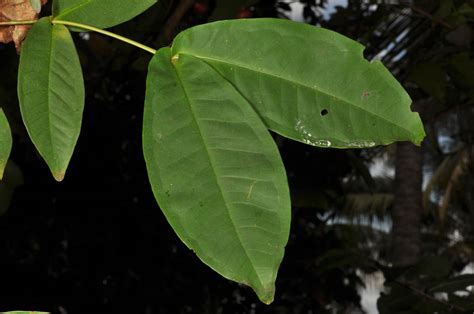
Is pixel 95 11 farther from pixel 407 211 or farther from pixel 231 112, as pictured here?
pixel 407 211

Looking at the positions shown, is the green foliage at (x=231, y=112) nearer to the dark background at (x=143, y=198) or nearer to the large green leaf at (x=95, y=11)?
the large green leaf at (x=95, y=11)

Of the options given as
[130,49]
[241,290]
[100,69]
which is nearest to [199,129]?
[130,49]

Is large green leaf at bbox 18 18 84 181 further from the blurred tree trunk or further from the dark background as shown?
the blurred tree trunk

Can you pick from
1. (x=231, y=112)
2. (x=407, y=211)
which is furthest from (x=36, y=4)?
(x=407, y=211)

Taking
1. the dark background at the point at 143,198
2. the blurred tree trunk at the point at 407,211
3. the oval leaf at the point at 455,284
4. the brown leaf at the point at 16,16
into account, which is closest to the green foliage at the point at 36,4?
the brown leaf at the point at 16,16

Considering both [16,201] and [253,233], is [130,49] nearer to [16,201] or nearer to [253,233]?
[16,201]

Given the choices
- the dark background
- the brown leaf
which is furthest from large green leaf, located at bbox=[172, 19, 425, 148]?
the dark background
